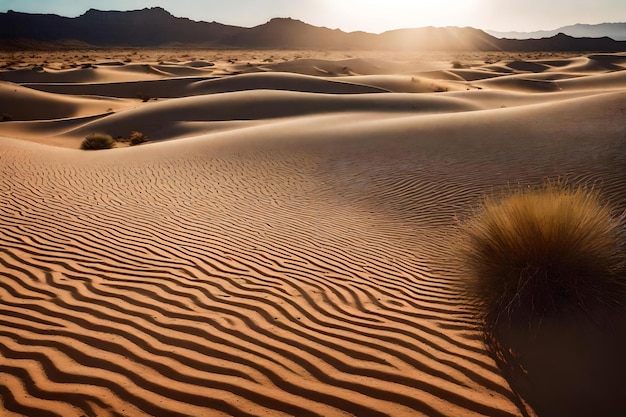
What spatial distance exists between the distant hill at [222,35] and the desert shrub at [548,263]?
136 meters

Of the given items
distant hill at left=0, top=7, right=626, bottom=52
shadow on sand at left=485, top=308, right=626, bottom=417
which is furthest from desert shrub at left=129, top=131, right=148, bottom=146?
distant hill at left=0, top=7, right=626, bottom=52

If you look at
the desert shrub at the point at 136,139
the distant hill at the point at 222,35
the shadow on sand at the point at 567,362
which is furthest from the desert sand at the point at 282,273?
the distant hill at the point at 222,35

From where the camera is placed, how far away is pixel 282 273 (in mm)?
5754

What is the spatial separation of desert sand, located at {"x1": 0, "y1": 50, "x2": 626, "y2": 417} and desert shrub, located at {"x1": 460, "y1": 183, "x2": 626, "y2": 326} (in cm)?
33

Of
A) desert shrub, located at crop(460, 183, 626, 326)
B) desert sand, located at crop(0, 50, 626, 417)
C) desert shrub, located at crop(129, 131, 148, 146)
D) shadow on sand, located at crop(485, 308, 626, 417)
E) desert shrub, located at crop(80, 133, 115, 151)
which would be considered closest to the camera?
shadow on sand, located at crop(485, 308, 626, 417)

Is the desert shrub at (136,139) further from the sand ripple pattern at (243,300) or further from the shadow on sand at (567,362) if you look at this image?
the shadow on sand at (567,362)

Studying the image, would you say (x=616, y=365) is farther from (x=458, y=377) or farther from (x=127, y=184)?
(x=127, y=184)

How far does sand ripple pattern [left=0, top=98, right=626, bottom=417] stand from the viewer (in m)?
3.39

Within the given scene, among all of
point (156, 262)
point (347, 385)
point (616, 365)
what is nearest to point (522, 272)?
point (616, 365)

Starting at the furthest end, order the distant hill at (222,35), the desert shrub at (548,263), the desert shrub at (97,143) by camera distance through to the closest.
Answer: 1. the distant hill at (222,35)
2. the desert shrub at (97,143)
3. the desert shrub at (548,263)

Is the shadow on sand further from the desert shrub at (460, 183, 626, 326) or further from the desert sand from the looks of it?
the desert shrub at (460, 183, 626, 326)

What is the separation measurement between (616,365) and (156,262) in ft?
16.6

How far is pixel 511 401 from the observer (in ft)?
11.0

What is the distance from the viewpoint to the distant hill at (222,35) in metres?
133
